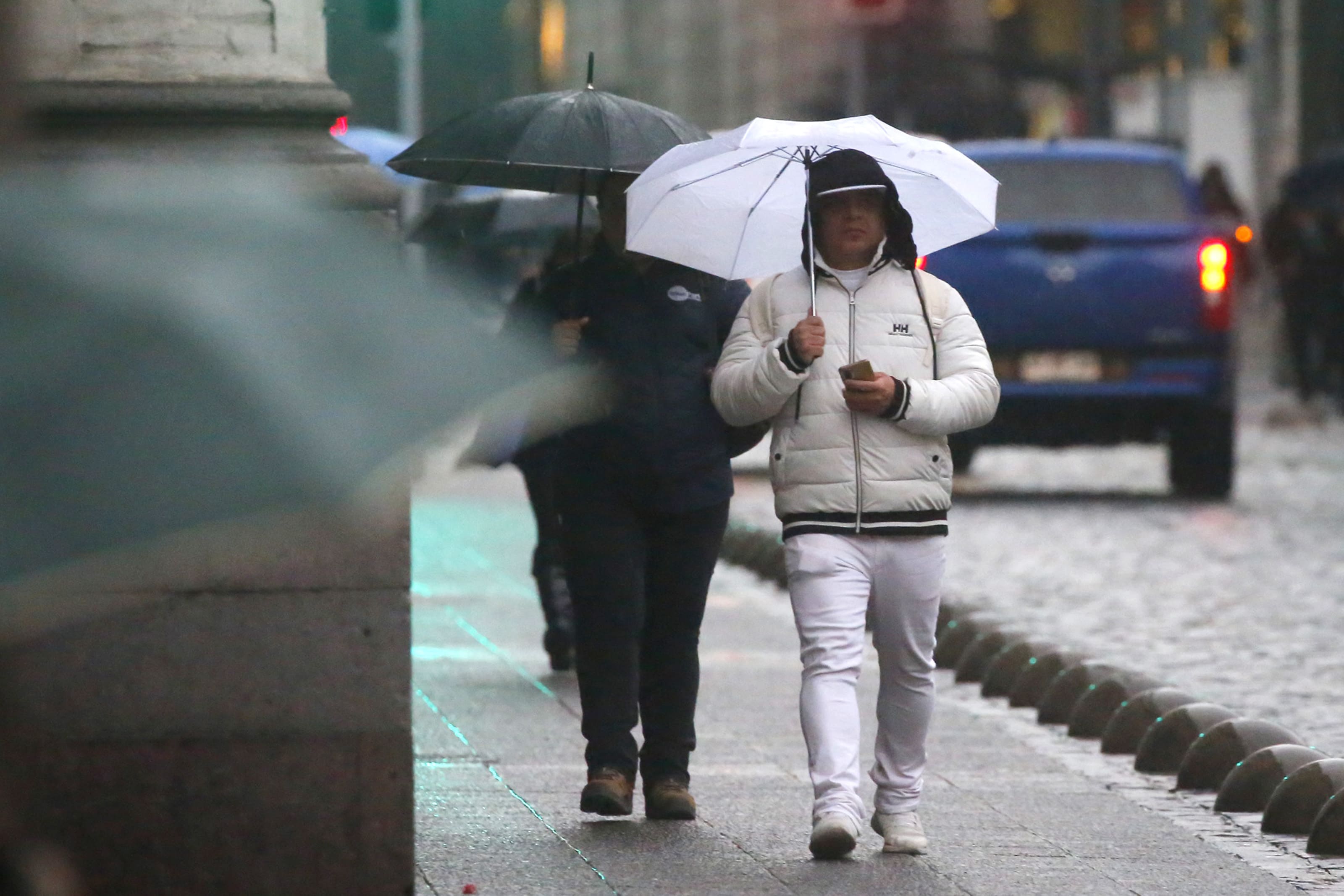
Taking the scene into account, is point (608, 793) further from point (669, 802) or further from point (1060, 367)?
point (1060, 367)

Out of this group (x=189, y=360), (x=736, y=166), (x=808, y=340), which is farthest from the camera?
(x=736, y=166)

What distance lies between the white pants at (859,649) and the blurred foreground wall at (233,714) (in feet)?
4.08

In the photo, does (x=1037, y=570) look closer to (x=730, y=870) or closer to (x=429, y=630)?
(x=429, y=630)

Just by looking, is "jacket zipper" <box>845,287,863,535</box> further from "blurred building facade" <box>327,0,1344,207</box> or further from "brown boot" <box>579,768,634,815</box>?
"blurred building facade" <box>327,0,1344,207</box>

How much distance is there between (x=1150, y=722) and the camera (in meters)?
7.54

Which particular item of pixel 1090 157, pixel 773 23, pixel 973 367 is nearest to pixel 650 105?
pixel 973 367

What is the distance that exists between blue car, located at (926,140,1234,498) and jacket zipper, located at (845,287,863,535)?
925 centimetres

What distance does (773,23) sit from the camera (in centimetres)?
12781

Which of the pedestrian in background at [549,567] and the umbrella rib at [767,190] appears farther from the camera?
the pedestrian in background at [549,567]

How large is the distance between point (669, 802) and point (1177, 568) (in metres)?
6.51

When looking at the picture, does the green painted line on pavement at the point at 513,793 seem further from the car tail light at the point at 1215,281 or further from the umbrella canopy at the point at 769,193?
the car tail light at the point at 1215,281

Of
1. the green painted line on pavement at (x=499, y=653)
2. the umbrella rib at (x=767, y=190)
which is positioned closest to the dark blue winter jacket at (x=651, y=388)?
the umbrella rib at (x=767, y=190)

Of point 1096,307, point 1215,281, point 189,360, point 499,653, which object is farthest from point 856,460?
point 1215,281

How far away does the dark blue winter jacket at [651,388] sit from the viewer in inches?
248
